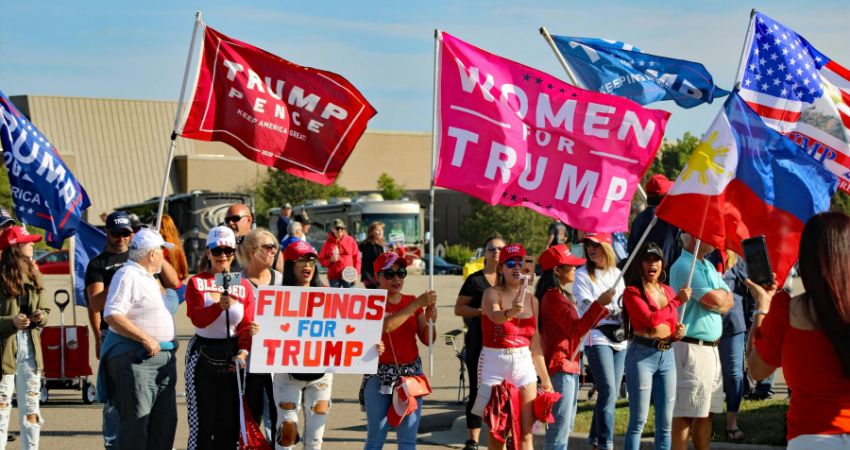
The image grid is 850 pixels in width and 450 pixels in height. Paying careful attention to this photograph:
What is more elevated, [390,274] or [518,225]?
[390,274]

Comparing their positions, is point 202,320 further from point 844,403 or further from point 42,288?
point 844,403

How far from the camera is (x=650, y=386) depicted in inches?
333

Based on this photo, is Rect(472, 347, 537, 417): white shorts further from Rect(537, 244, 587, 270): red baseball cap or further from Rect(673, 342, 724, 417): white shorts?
Rect(673, 342, 724, 417): white shorts

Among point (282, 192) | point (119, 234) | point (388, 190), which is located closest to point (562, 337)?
point (119, 234)

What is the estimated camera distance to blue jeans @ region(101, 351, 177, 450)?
7324mm

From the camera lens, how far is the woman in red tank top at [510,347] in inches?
311

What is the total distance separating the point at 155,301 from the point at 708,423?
13.2ft

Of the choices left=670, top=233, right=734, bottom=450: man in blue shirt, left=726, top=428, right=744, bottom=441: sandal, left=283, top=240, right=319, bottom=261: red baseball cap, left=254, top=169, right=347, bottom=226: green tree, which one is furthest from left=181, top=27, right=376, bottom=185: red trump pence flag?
left=254, top=169, right=347, bottom=226: green tree

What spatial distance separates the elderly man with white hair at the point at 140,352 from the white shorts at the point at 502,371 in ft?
6.58

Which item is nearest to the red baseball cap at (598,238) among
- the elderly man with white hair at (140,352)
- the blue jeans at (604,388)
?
the blue jeans at (604,388)

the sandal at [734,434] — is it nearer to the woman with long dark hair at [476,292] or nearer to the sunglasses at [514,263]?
the woman with long dark hair at [476,292]

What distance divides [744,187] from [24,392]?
16.7 ft

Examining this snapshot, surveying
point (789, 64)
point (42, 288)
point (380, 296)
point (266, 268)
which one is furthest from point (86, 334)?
point (789, 64)

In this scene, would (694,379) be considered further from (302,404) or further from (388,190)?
(388,190)
